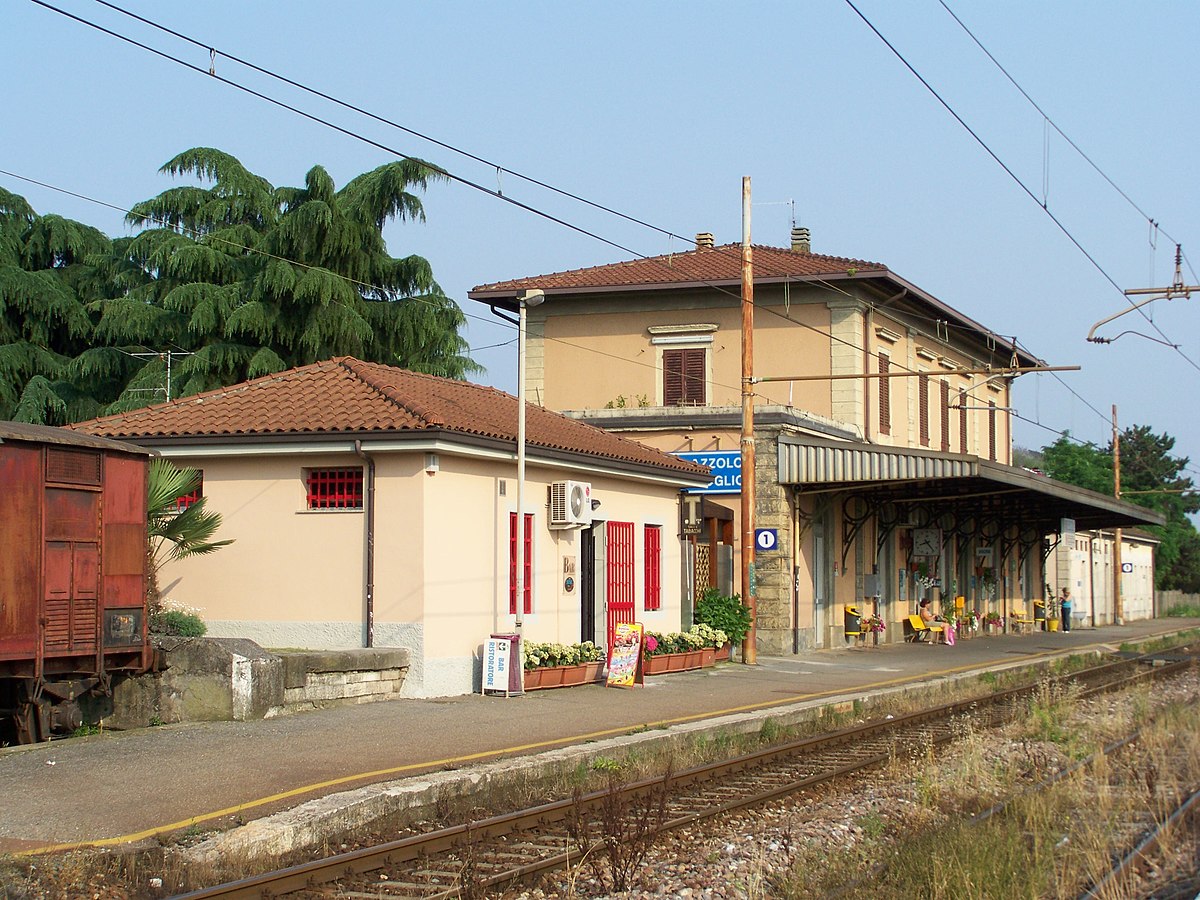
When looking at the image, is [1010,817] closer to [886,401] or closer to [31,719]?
[31,719]

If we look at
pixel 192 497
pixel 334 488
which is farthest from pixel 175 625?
pixel 192 497

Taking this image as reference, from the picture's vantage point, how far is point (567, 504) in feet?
62.0

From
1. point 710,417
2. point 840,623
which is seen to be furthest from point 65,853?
point 840,623

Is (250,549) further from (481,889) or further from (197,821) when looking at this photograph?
(481,889)

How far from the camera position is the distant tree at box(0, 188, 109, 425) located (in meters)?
35.2

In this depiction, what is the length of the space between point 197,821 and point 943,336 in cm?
3202

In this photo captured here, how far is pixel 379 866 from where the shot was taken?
8336 millimetres

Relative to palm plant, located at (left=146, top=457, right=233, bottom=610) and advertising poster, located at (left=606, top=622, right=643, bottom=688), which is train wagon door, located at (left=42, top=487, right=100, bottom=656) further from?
advertising poster, located at (left=606, top=622, right=643, bottom=688)

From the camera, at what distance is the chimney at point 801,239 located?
39875 millimetres

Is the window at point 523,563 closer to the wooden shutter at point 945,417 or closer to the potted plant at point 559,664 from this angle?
the potted plant at point 559,664

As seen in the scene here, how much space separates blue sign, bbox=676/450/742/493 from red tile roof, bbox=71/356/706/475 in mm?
4426

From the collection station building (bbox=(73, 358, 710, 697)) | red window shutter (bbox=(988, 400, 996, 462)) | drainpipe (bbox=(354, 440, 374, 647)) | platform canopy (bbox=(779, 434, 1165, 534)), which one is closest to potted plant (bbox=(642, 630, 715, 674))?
station building (bbox=(73, 358, 710, 697))

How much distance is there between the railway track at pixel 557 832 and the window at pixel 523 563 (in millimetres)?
5385

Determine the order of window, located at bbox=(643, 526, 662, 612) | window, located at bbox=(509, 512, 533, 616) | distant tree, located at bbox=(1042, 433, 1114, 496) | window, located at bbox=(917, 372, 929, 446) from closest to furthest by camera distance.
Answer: window, located at bbox=(509, 512, 533, 616) → window, located at bbox=(643, 526, 662, 612) → window, located at bbox=(917, 372, 929, 446) → distant tree, located at bbox=(1042, 433, 1114, 496)
